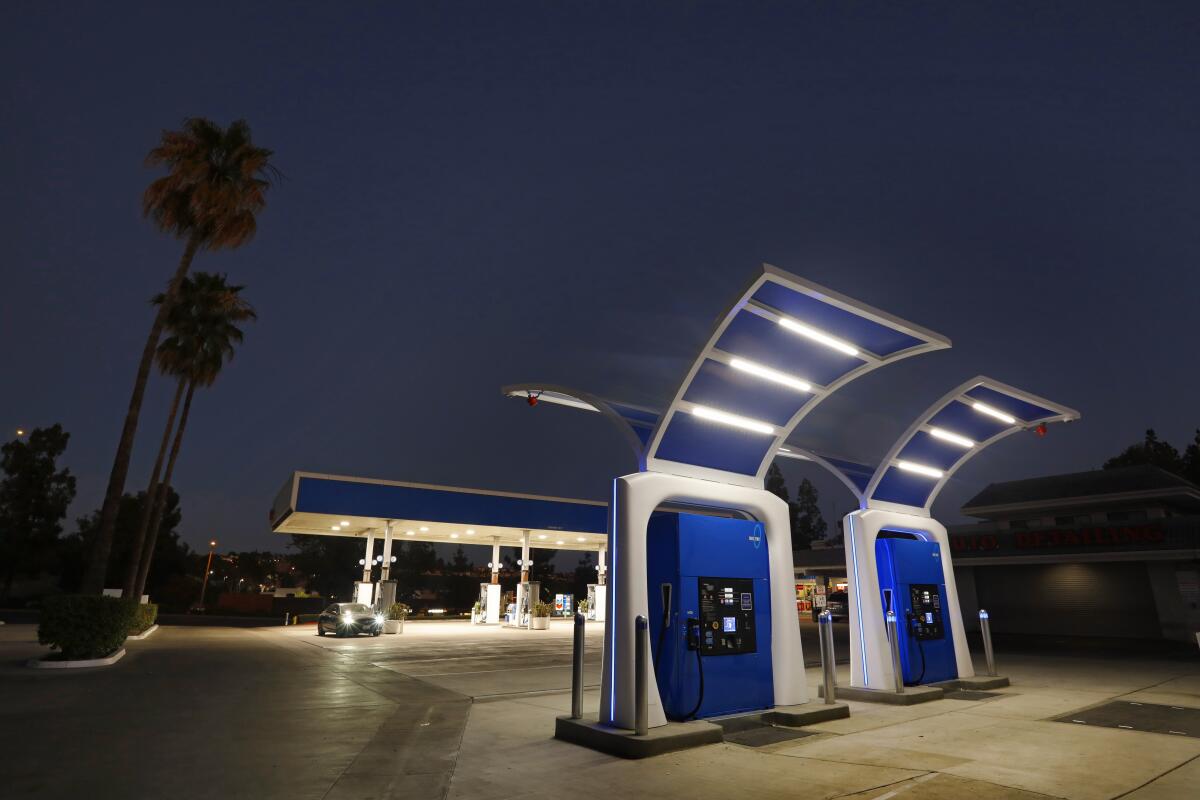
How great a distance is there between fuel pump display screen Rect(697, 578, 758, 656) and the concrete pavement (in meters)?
1.20

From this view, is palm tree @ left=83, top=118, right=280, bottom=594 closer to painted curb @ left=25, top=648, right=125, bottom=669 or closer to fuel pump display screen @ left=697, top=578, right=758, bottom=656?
painted curb @ left=25, top=648, right=125, bottom=669

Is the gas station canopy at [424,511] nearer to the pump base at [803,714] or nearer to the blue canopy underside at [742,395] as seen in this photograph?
the blue canopy underside at [742,395]

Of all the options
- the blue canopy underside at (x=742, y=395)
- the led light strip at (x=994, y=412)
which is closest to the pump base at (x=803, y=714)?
the blue canopy underside at (x=742, y=395)

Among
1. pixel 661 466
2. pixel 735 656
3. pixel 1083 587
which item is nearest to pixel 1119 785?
pixel 735 656

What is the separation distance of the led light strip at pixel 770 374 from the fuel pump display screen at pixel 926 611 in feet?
14.6

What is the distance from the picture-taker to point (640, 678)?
6.65m

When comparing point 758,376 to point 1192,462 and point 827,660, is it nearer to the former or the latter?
point 827,660

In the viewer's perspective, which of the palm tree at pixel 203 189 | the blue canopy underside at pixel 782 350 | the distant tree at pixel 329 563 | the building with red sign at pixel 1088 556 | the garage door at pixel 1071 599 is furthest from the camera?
the distant tree at pixel 329 563

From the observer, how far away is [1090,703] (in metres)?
9.23

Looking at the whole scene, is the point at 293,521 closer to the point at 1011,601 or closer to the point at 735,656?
the point at 735,656

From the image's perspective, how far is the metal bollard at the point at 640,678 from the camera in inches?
257

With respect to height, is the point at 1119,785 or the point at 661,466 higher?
the point at 661,466

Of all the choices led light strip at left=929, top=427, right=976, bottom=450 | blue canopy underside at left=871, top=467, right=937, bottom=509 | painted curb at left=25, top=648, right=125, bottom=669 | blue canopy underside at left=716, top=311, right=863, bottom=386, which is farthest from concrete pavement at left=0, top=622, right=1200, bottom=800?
blue canopy underside at left=716, top=311, right=863, bottom=386

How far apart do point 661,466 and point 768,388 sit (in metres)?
1.86
